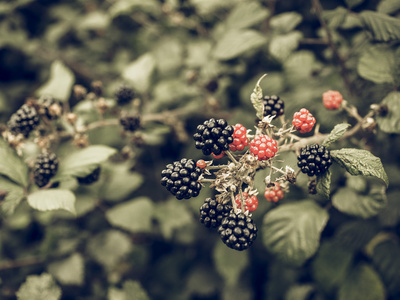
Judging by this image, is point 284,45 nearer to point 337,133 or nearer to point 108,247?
point 337,133

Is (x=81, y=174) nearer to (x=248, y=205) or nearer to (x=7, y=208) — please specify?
(x=7, y=208)

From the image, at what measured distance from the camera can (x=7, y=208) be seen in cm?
162

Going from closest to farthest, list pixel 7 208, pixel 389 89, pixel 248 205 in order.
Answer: pixel 248 205 → pixel 7 208 → pixel 389 89

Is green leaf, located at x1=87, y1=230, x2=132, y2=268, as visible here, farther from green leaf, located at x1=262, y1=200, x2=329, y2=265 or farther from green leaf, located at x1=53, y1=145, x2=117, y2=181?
green leaf, located at x1=262, y1=200, x2=329, y2=265

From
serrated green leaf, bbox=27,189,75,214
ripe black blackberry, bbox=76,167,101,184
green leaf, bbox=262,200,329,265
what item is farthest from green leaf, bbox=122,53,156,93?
green leaf, bbox=262,200,329,265

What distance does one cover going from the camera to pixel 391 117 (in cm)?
158

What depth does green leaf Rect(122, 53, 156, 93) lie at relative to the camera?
235 centimetres

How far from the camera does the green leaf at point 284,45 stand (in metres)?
1.93

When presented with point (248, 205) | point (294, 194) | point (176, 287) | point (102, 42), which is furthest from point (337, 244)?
point (102, 42)

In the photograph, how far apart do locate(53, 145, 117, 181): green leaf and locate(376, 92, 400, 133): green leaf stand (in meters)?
1.48

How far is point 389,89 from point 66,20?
10.00ft

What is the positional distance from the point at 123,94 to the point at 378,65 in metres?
1.64

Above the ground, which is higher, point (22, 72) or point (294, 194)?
point (22, 72)

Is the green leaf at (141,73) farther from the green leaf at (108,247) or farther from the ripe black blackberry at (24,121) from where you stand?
the green leaf at (108,247)
